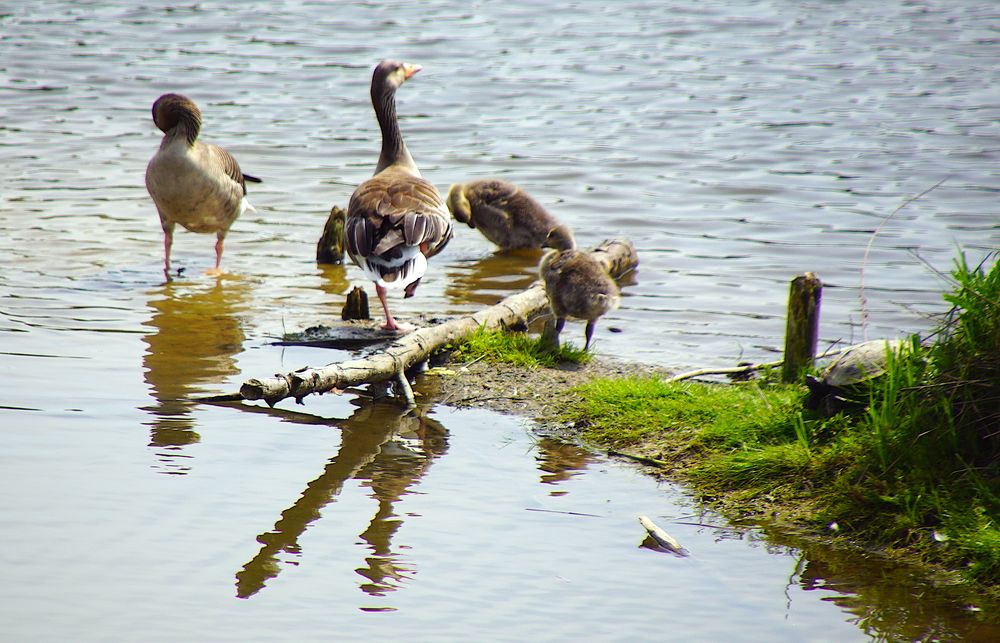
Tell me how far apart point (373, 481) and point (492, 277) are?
5620 mm

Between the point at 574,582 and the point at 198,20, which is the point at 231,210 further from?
the point at 198,20

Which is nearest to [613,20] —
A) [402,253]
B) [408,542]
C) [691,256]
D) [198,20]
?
[198,20]

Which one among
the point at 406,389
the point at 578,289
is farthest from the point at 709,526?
the point at 578,289

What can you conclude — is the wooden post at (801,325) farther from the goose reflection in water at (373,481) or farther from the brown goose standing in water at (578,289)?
the goose reflection in water at (373,481)

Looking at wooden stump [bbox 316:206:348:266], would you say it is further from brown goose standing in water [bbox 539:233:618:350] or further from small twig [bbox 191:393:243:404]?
small twig [bbox 191:393:243:404]

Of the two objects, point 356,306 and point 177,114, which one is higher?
point 177,114

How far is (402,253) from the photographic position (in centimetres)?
814

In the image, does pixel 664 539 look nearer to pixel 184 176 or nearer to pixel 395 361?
pixel 395 361

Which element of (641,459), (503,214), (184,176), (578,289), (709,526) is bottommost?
(709,526)

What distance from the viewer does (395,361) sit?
6.76m

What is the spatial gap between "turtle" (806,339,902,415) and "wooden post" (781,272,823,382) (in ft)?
3.20

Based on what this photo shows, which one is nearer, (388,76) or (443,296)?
(443,296)

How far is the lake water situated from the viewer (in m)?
4.56

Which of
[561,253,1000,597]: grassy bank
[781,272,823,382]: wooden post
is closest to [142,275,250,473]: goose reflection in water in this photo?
[561,253,1000,597]: grassy bank
